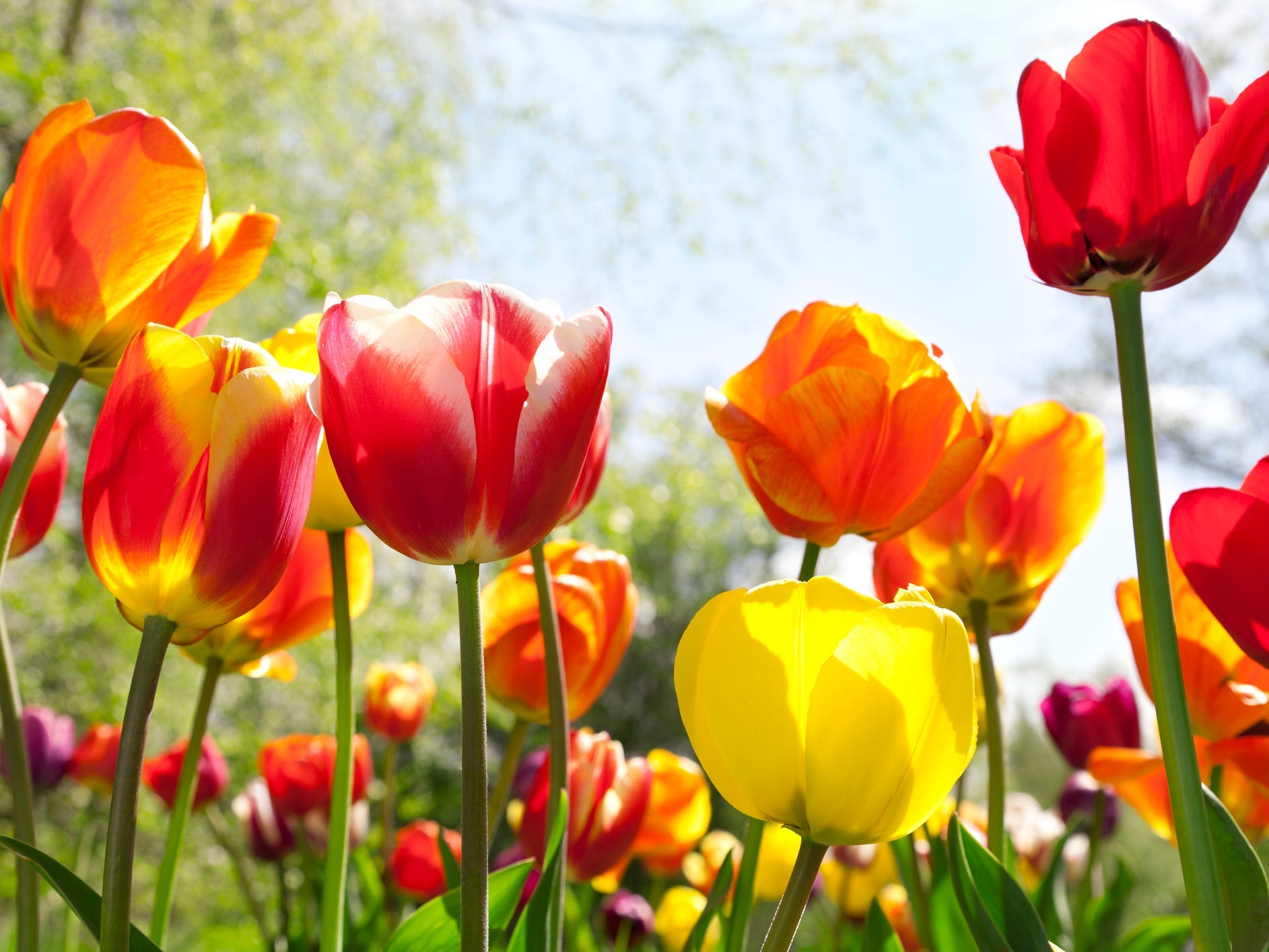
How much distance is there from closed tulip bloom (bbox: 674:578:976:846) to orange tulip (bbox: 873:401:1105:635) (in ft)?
0.72

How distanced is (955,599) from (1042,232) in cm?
23

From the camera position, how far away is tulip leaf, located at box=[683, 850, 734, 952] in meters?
0.44

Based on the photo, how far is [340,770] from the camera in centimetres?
38

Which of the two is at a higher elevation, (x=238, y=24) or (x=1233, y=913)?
(x=238, y=24)

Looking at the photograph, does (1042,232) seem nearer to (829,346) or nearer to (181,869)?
(829,346)

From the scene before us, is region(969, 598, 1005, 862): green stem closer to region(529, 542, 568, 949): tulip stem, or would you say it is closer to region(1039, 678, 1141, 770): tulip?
region(529, 542, 568, 949): tulip stem

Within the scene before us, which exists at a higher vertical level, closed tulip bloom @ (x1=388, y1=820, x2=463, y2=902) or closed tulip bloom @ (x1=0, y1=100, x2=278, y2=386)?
closed tulip bloom @ (x1=0, y1=100, x2=278, y2=386)

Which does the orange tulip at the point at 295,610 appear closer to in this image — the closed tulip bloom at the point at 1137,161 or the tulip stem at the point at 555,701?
the tulip stem at the point at 555,701

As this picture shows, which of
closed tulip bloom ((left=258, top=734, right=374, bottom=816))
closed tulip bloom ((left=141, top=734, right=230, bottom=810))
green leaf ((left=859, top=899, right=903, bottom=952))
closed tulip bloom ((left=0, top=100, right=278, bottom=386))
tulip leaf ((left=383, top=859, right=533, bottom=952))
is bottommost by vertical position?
closed tulip bloom ((left=141, top=734, right=230, bottom=810))

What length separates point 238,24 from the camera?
12.8 ft

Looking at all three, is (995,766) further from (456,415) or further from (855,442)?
(456,415)

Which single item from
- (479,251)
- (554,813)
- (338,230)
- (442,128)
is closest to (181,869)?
(338,230)

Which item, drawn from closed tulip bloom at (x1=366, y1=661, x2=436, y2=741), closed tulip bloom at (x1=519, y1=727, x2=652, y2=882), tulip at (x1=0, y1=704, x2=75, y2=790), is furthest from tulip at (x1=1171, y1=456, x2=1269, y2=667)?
tulip at (x1=0, y1=704, x2=75, y2=790)

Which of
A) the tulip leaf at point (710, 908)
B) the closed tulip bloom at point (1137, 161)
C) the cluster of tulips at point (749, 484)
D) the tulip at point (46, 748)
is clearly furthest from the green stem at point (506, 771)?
the tulip at point (46, 748)
